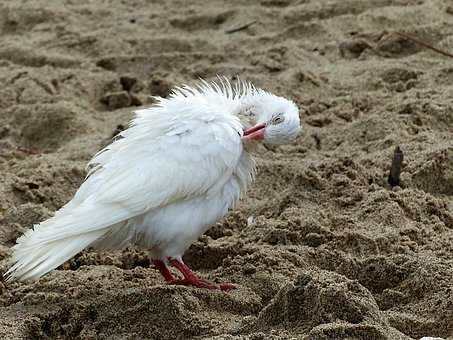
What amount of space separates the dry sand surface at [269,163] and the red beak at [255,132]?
0.45 meters

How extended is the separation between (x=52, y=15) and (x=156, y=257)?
382 cm

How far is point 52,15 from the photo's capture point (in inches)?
287

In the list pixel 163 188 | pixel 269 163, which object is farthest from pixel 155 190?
pixel 269 163

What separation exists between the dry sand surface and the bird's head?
0.42 metres

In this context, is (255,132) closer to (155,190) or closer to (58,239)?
(155,190)

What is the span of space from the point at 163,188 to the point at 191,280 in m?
0.40

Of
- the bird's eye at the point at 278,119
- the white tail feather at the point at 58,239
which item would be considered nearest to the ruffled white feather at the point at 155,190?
Result: the white tail feather at the point at 58,239

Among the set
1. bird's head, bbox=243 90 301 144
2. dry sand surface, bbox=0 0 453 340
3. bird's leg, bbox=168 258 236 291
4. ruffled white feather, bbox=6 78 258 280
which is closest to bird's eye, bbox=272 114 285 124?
bird's head, bbox=243 90 301 144

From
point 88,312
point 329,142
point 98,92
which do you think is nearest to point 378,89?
point 329,142

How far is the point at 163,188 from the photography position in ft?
12.1

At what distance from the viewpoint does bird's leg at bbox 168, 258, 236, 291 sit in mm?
3750

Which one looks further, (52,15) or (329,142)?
(52,15)

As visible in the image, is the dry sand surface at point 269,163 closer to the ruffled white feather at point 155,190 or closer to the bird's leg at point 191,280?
the bird's leg at point 191,280

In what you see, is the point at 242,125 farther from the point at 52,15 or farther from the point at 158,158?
the point at 52,15
